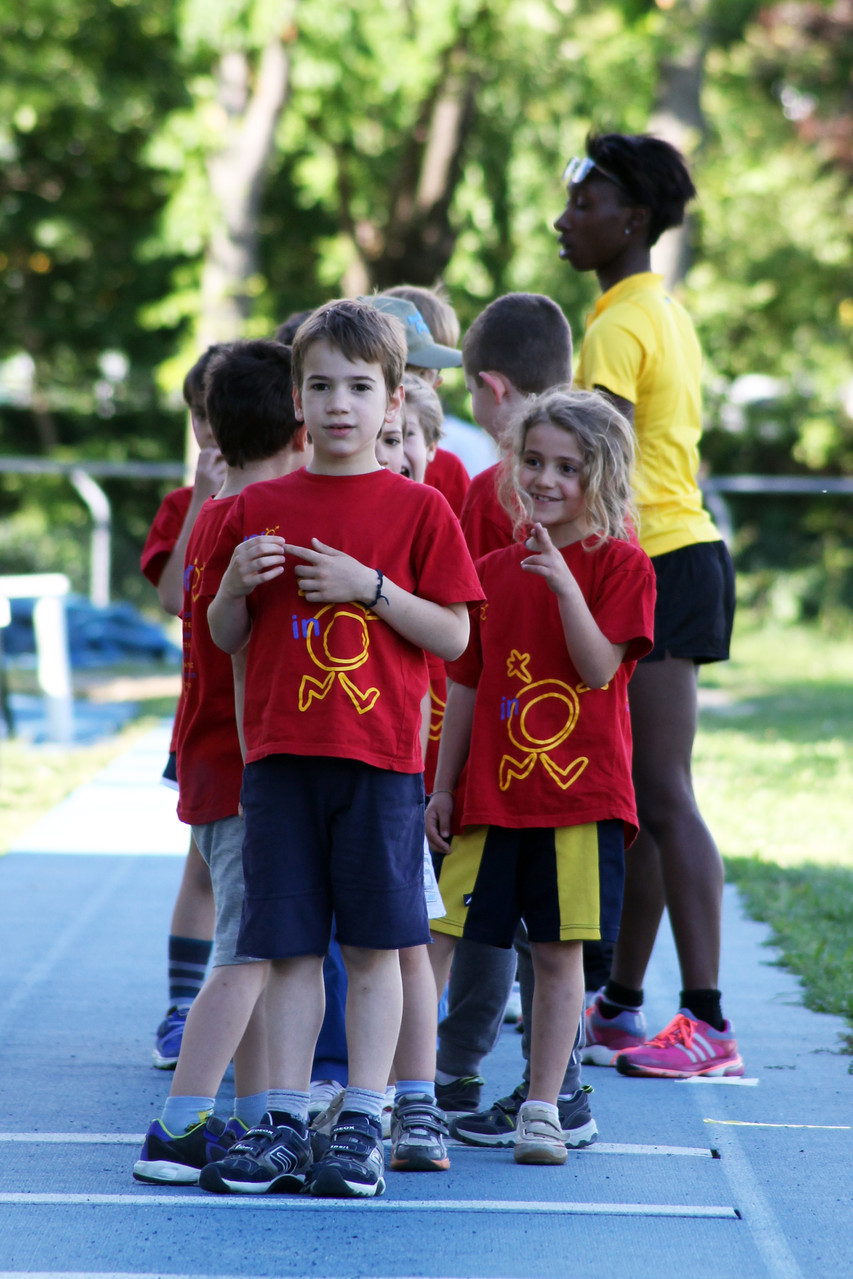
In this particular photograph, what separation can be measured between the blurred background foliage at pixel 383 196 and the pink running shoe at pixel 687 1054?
375 inches

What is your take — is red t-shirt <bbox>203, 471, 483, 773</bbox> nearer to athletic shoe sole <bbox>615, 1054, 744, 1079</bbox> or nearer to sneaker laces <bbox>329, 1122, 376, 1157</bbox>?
sneaker laces <bbox>329, 1122, 376, 1157</bbox>

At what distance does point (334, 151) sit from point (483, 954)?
1546 cm

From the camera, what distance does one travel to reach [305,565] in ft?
8.48

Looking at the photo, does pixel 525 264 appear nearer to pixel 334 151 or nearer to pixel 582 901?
pixel 334 151

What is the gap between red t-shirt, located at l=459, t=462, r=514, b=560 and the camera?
3.18m

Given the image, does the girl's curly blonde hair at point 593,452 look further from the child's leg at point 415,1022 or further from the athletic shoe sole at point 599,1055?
the athletic shoe sole at point 599,1055

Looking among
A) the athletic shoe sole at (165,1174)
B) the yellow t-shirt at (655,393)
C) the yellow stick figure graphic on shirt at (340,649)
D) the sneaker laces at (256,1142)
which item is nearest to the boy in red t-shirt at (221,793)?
the athletic shoe sole at (165,1174)

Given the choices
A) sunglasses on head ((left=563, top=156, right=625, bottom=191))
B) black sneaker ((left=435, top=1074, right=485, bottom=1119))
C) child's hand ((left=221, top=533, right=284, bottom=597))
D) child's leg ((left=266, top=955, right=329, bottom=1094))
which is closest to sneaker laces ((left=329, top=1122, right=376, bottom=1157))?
child's leg ((left=266, top=955, right=329, bottom=1094))

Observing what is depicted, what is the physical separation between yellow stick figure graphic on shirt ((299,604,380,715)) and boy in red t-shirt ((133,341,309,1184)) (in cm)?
21

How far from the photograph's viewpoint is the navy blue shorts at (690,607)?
347 cm

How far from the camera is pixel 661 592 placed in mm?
3486

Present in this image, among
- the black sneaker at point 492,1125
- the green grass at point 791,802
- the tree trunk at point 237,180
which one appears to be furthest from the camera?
the tree trunk at point 237,180

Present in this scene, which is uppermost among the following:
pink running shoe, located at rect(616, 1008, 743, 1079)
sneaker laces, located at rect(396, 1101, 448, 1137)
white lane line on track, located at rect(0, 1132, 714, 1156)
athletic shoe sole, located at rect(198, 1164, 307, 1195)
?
sneaker laces, located at rect(396, 1101, 448, 1137)

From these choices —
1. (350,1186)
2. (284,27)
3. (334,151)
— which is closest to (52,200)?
(334,151)
